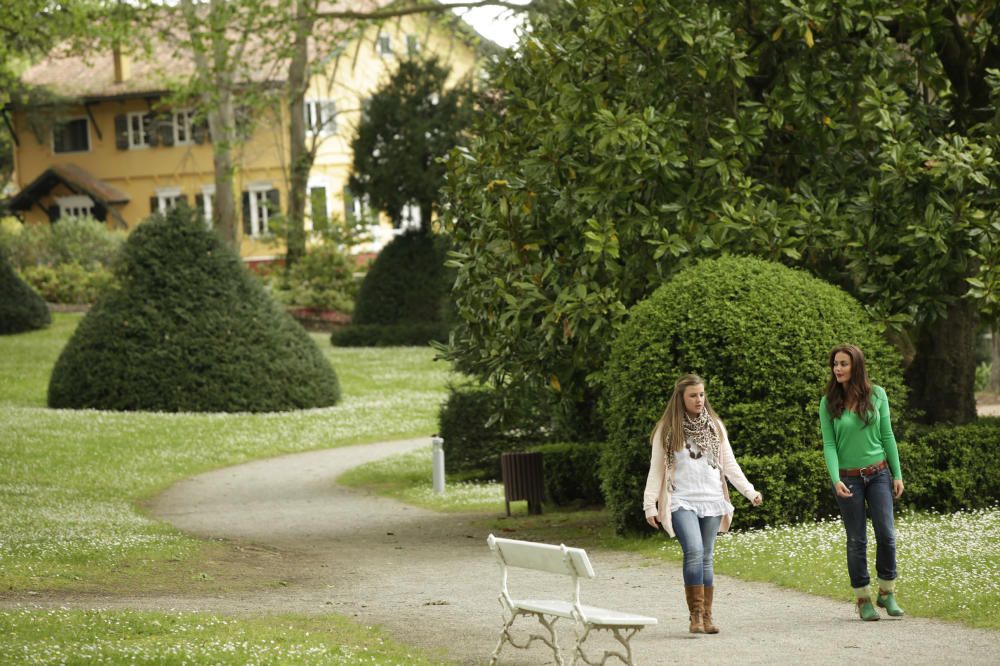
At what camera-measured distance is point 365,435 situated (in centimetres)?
2798

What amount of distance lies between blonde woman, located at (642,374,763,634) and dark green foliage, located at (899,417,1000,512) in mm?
5389

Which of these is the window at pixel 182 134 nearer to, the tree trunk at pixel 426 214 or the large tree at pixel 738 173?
the tree trunk at pixel 426 214

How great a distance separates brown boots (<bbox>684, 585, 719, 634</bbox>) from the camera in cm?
940

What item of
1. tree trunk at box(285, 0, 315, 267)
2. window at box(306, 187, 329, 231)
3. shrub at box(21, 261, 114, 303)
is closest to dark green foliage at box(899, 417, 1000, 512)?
tree trunk at box(285, 0, 315, 267)

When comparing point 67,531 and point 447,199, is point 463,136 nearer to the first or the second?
point 447,199

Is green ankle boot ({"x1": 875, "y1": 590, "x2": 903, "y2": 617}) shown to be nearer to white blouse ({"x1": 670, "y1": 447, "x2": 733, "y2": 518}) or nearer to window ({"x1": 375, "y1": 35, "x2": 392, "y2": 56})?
white blouse ({"x1": 670, "y1": 447, "x2": 733, "y2": 518})

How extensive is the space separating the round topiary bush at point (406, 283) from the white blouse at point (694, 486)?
107 ft

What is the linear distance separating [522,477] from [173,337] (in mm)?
12834

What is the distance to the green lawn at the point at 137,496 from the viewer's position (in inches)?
350

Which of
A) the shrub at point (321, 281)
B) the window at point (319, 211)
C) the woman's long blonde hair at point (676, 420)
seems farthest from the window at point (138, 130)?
the woman's long blonde hair at point (676, 420)

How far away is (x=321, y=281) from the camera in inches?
1909

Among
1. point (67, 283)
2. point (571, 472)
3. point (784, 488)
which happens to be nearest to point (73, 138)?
point (67, 283)

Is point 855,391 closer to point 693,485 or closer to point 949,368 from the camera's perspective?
point 693,485

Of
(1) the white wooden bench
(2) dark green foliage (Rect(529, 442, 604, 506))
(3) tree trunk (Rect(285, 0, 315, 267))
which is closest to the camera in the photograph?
(1) the white wooden bench
